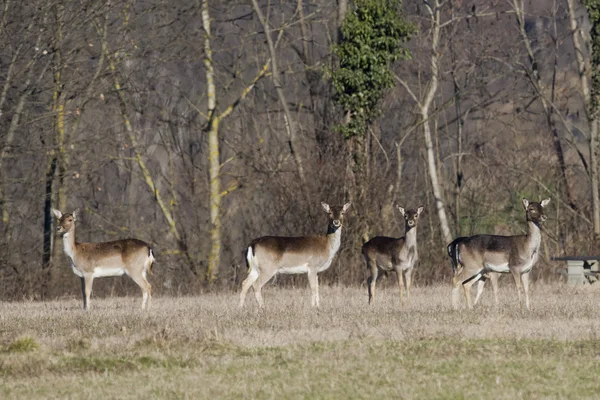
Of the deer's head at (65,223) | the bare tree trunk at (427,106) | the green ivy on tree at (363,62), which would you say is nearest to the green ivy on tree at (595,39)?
the bare tree trunk at (427,106)

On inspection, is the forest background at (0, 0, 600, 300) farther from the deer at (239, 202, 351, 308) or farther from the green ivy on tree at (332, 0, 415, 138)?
the deer at (239, 202, 351, 308)

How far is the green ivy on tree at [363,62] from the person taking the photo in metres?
28.1

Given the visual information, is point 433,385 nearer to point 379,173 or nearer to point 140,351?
point 140,351

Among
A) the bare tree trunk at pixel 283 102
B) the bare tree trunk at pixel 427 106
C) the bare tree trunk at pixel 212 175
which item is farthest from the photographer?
the bare tree trunk at pixel 427 106

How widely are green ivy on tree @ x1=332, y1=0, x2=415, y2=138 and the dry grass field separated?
12.6 meters

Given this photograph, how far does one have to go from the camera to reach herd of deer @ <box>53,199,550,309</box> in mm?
16938

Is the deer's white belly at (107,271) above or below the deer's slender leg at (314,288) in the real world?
above

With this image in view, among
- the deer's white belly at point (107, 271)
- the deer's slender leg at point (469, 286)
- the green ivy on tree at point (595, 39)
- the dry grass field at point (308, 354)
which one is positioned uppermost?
the green ivy on tree at point (595, 39)

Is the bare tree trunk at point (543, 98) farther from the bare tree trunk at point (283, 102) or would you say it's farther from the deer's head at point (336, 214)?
the deer's head at point (336, 214)

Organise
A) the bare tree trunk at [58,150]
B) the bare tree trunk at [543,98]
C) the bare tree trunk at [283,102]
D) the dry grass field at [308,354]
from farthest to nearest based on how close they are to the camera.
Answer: the bare tree trunk at [543,98], the bare tree trunk at [283,102], the bare tree trunk at [58,150], the dry grass field at [308,354]

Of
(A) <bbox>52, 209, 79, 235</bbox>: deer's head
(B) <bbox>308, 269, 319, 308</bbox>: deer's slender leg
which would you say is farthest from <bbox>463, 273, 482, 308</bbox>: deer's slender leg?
(A) <bbox>52, 209, 79, 235</bbox>: deer's head

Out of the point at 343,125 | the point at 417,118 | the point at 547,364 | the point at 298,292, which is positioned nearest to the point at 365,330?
the point at 547,364

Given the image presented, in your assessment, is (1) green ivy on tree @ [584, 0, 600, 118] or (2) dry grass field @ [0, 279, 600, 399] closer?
(2) dry grass field @ [0, 279, 600, 399]

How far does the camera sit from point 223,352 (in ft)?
37.1
